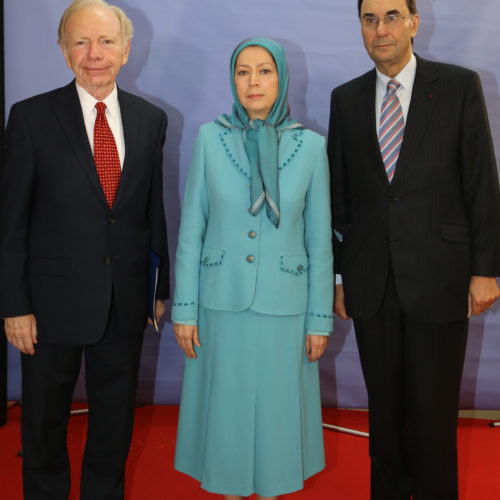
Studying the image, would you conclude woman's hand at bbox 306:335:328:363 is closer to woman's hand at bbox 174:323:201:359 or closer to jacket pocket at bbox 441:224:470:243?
woman's hand at bbox 174:323:201:359

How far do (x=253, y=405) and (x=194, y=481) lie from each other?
2.82 ft

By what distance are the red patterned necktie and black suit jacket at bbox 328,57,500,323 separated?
0.83m

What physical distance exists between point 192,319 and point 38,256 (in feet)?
1.77

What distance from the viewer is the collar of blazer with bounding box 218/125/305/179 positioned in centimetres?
203

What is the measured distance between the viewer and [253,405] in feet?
6.61

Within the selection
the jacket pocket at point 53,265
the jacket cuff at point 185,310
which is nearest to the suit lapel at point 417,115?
the jacket cuff at point 185,310

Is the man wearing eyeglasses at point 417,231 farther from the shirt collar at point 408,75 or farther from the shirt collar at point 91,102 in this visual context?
the shirt collar at point 91,102

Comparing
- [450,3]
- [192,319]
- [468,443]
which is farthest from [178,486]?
[450,3]

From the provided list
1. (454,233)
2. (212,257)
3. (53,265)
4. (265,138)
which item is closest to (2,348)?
(53,265)

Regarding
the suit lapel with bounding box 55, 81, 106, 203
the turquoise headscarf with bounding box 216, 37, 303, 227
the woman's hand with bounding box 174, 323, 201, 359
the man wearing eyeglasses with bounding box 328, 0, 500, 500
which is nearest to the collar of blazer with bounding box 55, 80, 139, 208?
the suit lapel with bounding box 55, 81, 106, 203

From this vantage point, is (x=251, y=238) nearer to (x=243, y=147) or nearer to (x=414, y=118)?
(x=243, y=147)

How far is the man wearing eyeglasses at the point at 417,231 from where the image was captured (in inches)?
79.8

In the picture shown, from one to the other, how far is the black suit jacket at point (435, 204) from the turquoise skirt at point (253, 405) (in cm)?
33

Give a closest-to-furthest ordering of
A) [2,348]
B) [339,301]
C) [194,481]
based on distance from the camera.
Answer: [339,301]
[194,481]
[2,348]
